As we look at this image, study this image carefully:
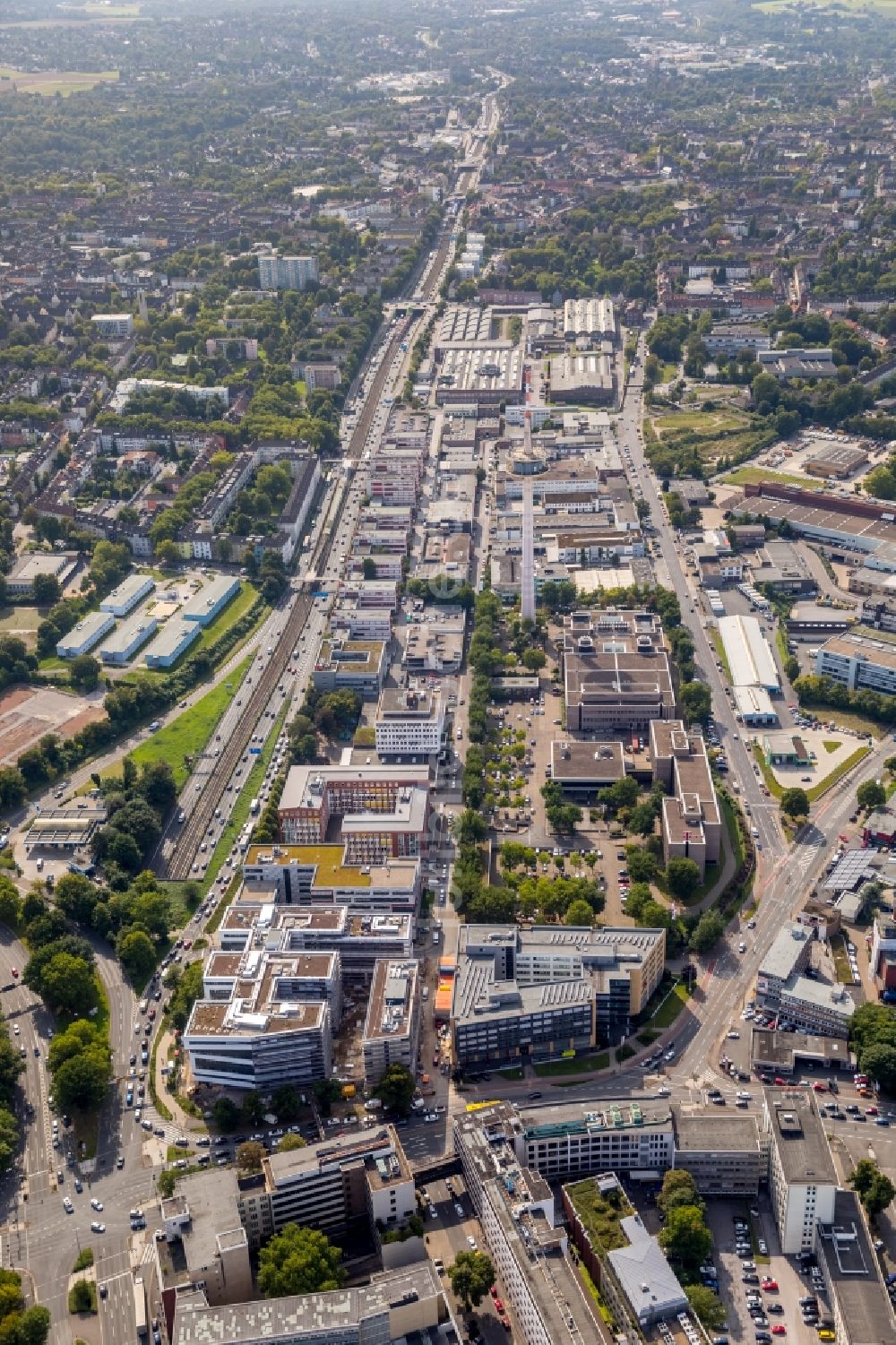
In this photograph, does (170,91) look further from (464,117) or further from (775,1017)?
(775,1017)

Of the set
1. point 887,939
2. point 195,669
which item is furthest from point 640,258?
point 887,939

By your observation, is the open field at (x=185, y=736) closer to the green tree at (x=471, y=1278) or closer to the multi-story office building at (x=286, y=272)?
the green tree at (x=471, y=1278)

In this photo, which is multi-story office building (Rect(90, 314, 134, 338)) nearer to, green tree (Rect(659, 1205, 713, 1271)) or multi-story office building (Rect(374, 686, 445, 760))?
multi-story office building (Rect(374, 686, 445, 760))

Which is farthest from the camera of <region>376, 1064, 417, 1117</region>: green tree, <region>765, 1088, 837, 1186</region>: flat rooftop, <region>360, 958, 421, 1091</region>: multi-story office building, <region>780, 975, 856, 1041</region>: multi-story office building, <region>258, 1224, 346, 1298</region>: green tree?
<region>780, 975, 856, 1041</region>: multi-story office building

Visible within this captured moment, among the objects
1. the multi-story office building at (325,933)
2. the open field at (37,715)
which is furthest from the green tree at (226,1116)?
the open field at (37,715)

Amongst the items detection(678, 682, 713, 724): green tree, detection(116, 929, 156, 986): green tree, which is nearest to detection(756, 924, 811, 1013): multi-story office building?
detection(678, 682, 713, 724): green tree

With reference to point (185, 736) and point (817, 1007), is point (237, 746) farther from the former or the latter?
point (817, 1007)

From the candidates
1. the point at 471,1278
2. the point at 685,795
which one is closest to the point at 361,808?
the point at 685,795
